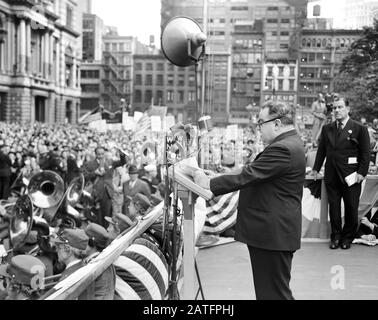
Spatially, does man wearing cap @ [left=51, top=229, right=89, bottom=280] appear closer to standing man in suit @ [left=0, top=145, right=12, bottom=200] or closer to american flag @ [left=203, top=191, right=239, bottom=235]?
american flag @ [left=203, top=191, right=239, bottom=235]

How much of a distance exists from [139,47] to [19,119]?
5793 centimetres

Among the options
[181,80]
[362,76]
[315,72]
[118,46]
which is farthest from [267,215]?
[118,46]

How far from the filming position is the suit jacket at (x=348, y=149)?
5.75 m

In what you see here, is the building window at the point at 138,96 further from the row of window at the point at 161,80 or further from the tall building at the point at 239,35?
the tall building at the point at 239,35

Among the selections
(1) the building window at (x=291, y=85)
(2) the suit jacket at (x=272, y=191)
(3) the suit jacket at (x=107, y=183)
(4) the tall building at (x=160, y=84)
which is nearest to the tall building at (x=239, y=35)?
(1) the building window at (x=291, y=85)

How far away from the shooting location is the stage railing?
2883 millimetres

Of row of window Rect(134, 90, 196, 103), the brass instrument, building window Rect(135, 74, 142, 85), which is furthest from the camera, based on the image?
building window Rect(135, 74, 142, 85)

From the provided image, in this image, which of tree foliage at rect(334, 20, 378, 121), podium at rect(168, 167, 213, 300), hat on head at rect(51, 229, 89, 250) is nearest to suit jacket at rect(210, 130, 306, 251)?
podium at rect(168, 167, 213, 300)

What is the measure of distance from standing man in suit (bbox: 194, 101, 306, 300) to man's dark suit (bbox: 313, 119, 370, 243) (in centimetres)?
251

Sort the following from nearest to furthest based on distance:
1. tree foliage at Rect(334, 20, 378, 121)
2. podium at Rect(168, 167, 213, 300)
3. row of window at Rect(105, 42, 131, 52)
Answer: podium at Rect(168, 167, 213, 300) < tree foliage at Rect(334, 20, 378, 121) < row of window at Rect(105, 42, 131, 52)

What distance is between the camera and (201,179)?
3453mm

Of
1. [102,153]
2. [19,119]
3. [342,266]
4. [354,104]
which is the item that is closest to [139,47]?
[19,119]

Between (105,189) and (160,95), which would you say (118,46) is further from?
(105,189)
